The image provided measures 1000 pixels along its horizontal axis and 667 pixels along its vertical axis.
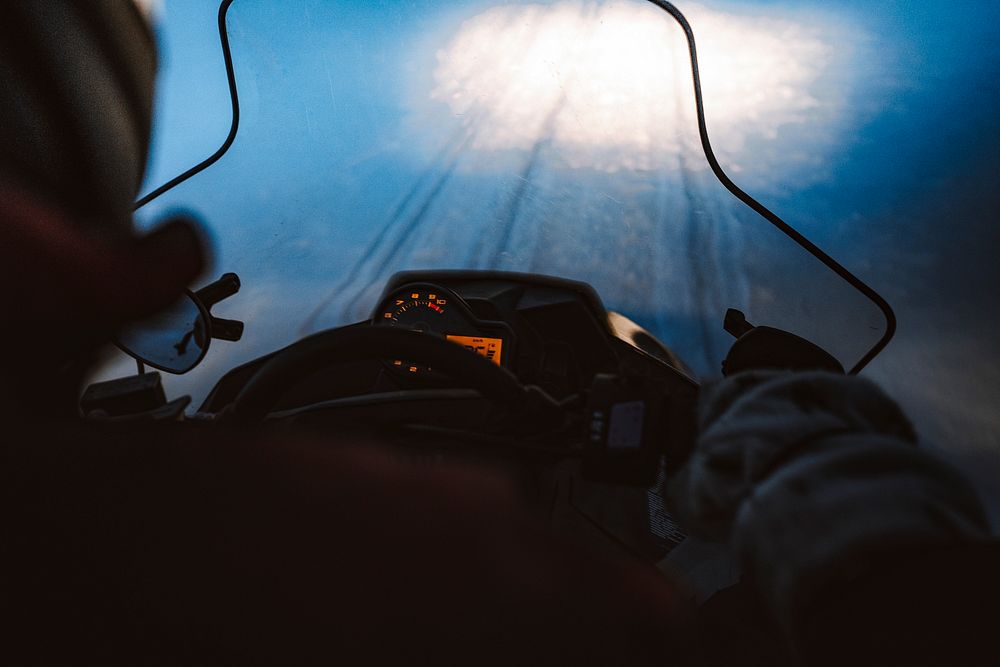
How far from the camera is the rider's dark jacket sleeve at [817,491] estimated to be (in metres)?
0.30

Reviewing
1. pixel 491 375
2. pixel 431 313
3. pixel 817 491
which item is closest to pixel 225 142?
pixel 431 313

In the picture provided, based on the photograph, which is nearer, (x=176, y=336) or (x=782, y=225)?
(x=176, y=336)

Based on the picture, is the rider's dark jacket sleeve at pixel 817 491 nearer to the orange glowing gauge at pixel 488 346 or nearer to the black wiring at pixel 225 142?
the orange glowing gauge at pixel 488 346

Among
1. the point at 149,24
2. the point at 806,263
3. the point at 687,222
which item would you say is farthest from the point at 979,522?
the point at 687,222

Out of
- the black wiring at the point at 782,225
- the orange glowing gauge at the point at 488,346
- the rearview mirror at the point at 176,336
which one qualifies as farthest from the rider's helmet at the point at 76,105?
the black wiring at the point at 782,225

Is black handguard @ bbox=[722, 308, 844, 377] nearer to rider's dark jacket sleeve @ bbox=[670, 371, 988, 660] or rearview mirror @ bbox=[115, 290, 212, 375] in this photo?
rider's dark jacket sleeve @ bbox=[670, 371, 988, 660]

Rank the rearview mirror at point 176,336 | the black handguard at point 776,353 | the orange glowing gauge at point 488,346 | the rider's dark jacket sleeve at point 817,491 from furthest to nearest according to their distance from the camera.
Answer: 1. the orange glowing gauge at point 488,346
2. the black handguard at point 776,353
3. the rearview mirror at point 176,336
4. the rider's dark jacket sleeve at point 817,491

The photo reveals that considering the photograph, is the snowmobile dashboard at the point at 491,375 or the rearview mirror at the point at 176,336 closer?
the snowmobile dashboard at the point at 491,375

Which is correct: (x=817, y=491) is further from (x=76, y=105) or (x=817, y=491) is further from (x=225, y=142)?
(x=225, y=142)

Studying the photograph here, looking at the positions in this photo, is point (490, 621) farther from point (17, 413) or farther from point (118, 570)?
point (17, 413)

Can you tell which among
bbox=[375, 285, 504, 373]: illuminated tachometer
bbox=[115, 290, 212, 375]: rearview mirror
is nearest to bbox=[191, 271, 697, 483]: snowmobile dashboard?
bbox=[375, 285, 504, 373]: illuminated tachometer

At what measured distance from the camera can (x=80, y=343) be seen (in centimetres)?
50

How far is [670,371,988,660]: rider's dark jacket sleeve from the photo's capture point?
30cm

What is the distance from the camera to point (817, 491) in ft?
1.09
